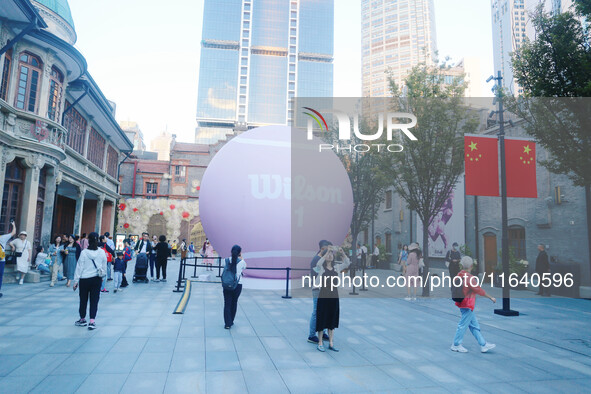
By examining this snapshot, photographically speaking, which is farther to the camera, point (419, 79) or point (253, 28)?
point (253, 28)

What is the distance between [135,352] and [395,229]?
22991mm

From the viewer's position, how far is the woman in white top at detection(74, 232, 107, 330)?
6973 mm

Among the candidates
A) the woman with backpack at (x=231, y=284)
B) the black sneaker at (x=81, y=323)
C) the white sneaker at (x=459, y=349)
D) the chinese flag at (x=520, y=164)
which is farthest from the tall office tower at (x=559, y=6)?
the black sneaker at (x=81, y=323)

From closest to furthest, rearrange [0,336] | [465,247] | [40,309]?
[0,336]
[40,309]
[465,247]

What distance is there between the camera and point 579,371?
17.9 feet

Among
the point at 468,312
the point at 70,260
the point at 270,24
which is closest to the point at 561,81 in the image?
the point at 468,312

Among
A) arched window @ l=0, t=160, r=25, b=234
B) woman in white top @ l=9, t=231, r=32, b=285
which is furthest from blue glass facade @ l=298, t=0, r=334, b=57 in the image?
woman in white top @ l=9, t=231, r=32, b=285

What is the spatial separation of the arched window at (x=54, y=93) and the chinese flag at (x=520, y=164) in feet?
55.7

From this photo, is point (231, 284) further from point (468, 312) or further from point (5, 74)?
point (5, 74)

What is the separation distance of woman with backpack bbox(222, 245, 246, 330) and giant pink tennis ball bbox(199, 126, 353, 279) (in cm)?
396

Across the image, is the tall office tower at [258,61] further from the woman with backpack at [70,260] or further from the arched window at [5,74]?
the woman with backpack at [70,260]

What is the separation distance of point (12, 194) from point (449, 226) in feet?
68.6

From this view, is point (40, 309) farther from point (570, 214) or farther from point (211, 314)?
point (570, 214)

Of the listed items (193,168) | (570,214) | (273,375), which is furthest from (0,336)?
(193,168)
